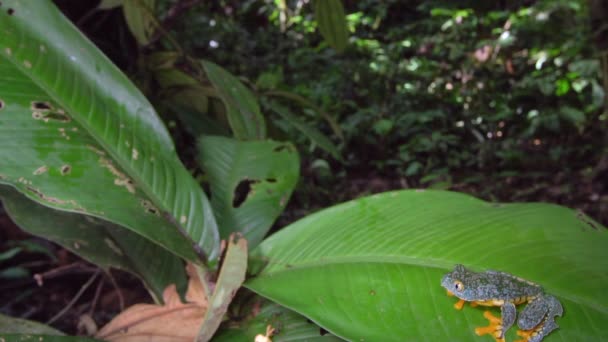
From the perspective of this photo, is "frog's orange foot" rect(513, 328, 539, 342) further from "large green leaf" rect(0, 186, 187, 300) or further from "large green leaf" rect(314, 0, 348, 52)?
"large green leaf" rect(314, 0, 348, 52)

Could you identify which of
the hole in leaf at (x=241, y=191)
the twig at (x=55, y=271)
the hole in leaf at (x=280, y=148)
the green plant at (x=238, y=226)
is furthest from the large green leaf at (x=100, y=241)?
the hole in leaf at (x=280, y=148)

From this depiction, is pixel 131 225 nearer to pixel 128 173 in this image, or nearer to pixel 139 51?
pixel 128 173

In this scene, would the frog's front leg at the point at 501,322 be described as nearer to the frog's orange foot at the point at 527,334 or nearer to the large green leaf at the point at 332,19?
the frog's orange foot at the point at 527,334

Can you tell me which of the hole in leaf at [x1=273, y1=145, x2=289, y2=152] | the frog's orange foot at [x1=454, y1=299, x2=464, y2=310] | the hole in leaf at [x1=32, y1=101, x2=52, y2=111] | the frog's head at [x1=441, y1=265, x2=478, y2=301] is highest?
the hole in leaf at [x1=32, y1=101, x2=52, y2=111]

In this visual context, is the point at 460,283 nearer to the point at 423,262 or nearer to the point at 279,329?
the point at 423,262

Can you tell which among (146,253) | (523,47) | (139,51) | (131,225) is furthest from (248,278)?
(523,47)

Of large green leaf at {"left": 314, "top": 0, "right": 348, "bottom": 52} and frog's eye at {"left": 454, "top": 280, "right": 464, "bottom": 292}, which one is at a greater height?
large green leaf at {"left": 314, "top": 0, "right": 348, "bottom": 52}

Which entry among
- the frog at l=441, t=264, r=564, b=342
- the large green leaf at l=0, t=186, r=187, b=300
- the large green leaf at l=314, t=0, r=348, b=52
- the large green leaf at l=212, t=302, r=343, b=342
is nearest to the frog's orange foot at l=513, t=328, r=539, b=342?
the frog at l=441, t=264, r=564, b=342
